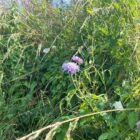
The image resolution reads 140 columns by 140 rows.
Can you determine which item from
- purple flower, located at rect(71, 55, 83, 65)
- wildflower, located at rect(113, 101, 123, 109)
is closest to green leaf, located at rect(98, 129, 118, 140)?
wildflower, located at rect(113, 101, 123, 109)

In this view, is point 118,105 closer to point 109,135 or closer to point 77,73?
point 109,135

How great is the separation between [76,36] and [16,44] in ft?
1.37

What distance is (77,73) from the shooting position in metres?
2.24

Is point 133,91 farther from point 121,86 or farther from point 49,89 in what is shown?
point 49,89

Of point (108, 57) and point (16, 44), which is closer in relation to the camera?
point (108, 57)

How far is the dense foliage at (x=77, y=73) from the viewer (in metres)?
1.83

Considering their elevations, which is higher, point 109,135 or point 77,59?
point 77,59

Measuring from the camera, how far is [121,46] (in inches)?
85.4

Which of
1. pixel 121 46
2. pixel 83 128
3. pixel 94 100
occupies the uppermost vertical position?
pixel 121 46

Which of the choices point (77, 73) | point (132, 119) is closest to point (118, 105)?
point (132, 119)

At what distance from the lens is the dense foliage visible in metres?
1.83

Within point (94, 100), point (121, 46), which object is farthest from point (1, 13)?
point (94, 100)

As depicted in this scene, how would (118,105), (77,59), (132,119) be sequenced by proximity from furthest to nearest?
(77,59) → (118,105) → (132,119)

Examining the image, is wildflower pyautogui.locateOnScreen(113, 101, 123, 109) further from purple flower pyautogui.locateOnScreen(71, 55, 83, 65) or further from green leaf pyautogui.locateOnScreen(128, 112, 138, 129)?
purple flower pyautogui.locateOnScreen(71, 55, 83, 65)
